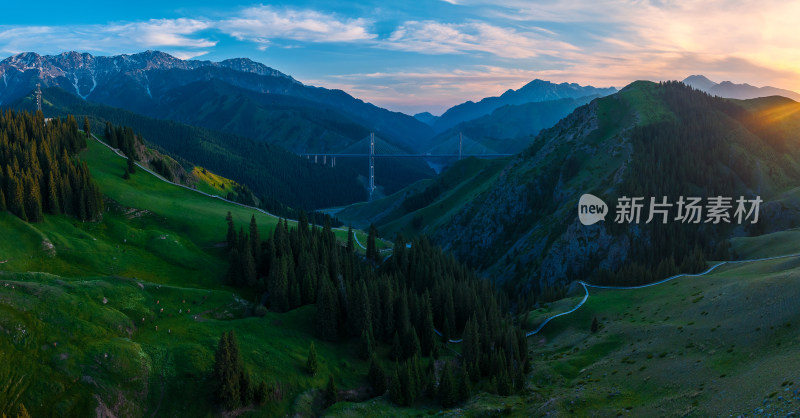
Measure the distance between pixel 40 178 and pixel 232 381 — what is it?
79.9 m

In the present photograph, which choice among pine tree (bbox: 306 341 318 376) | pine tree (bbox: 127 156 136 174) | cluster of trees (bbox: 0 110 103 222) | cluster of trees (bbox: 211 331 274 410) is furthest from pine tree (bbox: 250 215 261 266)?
pine tree (bbox: 127 156 136 174)

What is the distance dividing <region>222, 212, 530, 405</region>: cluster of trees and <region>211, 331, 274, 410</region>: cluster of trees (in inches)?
464

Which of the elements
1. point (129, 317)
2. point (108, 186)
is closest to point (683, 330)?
point (129, 317)

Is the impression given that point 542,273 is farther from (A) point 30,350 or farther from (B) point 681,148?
(A) point 30,350

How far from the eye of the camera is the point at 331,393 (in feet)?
237

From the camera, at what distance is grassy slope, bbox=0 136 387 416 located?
183 ft

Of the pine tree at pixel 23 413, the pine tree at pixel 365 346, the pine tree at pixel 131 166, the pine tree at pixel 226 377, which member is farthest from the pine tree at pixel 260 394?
the pine tree at pixel 131 166

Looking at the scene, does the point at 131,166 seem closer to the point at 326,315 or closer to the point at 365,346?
the point at 326,315

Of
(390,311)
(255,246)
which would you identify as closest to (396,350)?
(390,311)

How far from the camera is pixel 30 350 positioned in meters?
55.9

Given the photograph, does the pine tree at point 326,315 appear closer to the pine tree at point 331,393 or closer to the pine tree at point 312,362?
the pine tree at point 312,362

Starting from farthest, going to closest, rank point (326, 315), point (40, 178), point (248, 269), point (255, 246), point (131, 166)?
point (131, 166)
point (255, 246)
point (40, 178)
point (248, 269)
point (326, 315)

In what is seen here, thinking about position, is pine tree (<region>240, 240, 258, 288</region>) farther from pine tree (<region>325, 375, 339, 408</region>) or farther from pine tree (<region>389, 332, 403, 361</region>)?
pine tree (<region>325, 375, 339, 408</region>)

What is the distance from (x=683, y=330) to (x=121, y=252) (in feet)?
357
